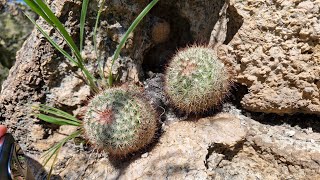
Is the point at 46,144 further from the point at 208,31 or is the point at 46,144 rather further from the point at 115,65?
the point at 208,31

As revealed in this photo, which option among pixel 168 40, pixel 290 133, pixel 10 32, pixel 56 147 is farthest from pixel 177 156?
pixel 10 32

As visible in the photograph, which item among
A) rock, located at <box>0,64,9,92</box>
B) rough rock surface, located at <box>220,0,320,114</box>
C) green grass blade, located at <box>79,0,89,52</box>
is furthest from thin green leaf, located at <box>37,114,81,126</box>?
rock, located at <box>0,64,9,92</box>

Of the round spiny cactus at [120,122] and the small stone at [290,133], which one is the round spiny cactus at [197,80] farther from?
the small stone at [290,133]

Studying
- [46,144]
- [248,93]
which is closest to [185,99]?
[248,93]

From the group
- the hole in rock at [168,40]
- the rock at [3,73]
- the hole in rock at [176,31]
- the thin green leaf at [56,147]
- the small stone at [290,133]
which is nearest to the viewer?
the small stone at [290,133]

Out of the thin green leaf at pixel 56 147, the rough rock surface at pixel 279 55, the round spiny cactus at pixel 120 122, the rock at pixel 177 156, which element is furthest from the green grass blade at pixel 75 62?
the rough rock surface at pixel 279 55

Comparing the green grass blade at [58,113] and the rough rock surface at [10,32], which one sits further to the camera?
the rough rock surface at [10,32]

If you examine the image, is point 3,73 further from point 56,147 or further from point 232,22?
point 232,22
